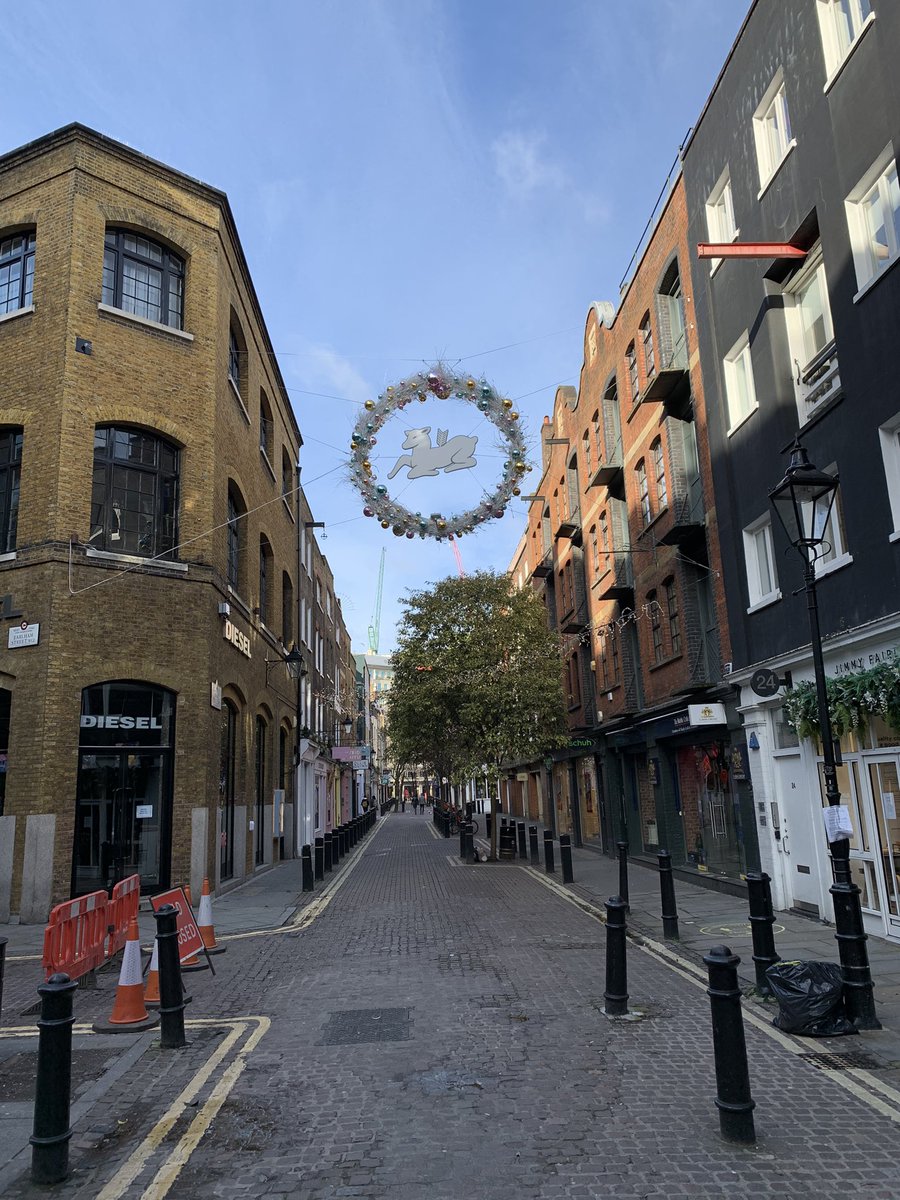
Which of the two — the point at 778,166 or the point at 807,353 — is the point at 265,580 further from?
the point at 778,166

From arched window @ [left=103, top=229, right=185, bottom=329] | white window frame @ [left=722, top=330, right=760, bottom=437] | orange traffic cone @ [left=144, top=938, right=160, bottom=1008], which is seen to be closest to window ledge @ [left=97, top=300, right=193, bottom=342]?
arched window @ [left=103, top=229, right=185, bottom=329]

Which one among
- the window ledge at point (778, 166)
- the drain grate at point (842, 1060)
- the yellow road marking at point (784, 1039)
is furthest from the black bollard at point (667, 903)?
the window ledge at point (778, 166)

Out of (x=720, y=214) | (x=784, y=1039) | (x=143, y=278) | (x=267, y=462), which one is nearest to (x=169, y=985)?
(x=784, y=1039)

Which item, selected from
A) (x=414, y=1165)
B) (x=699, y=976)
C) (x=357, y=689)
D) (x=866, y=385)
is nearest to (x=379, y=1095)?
(x=414, y=1165)

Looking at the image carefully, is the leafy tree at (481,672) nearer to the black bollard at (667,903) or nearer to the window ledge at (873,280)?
the black bollard at (667,903)

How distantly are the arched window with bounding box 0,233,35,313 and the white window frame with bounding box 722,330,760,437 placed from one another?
12660mm

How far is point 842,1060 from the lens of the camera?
5.93 m

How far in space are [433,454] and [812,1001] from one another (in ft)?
24.0

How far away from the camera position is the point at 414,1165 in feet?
14.5

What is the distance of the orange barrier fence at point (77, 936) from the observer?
300 inches

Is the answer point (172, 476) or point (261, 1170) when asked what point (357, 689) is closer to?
point (172, 476)

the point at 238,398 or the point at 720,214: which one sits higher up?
the point at 720,214

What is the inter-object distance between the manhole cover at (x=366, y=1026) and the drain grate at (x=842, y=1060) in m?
2.94

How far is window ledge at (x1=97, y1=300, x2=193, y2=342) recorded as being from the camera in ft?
50.9
